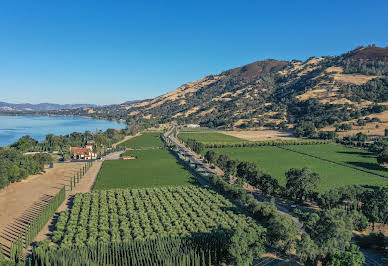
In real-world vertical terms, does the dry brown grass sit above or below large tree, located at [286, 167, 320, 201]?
above

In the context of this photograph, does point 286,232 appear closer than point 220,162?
Yes

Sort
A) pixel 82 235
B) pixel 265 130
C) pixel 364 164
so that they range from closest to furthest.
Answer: pixel 82 235
pixel 364 164
pixel 265 130

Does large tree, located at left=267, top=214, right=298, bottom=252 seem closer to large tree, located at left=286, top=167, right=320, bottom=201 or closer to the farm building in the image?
large tree, located at left=286, top=167, right=320, bottom=201

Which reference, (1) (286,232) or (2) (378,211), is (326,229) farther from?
(2) (378,211)

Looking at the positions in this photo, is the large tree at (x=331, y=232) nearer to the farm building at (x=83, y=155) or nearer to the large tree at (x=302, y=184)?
the large tree at (x=302, y=184)

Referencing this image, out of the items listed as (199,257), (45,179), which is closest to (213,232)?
(199,257)

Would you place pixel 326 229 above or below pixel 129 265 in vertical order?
above

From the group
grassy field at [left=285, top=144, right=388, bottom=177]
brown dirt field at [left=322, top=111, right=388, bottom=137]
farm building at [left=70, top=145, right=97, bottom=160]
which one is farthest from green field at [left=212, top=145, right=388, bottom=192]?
farm building at [left=70, top=145, right=97, bottom=160]
